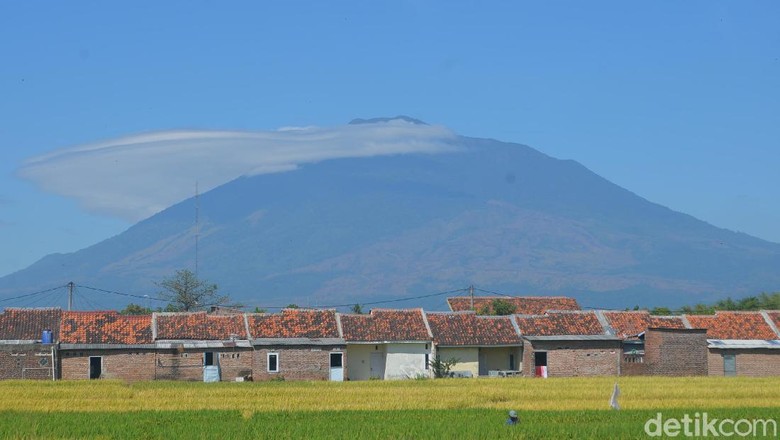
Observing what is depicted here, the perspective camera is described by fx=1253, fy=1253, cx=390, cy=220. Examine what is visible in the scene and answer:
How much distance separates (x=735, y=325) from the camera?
61500 millimetres

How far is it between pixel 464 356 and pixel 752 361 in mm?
13752

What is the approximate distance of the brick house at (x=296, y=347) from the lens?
56.3 m

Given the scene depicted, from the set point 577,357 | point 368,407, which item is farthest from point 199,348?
point 368,407

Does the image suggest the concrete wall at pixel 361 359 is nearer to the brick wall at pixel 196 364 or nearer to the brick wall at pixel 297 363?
the brick wall at pixel 297 363

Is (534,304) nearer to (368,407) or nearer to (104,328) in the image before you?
(104,328)

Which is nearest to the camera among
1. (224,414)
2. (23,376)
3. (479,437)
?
(479,437)

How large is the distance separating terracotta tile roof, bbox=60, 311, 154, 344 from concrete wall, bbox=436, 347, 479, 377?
13866 mm

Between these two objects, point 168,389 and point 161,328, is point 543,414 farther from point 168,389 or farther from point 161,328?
point 161,328

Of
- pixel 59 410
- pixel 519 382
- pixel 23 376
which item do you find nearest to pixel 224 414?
pixel 59 410

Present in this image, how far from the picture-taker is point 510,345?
5916 centimetres

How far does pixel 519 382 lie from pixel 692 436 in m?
19.5

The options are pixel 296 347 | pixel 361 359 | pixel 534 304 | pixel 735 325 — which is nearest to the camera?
pixel 296 347

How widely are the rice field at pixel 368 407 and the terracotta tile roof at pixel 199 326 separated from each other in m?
8.56

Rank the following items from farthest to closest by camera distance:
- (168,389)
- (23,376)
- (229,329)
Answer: (229,329)
(23,376)
(168,389)
